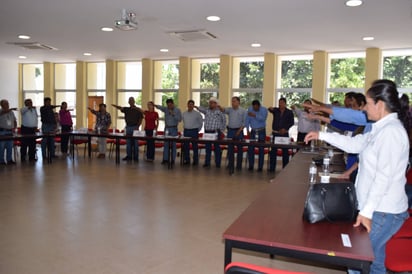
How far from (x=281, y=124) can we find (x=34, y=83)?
9.69 metres

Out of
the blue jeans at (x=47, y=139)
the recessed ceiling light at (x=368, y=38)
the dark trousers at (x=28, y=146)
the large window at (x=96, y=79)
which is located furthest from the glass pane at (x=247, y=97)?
the dark trousers at (x=28, y=146)

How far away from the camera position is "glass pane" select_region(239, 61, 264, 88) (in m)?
9.90

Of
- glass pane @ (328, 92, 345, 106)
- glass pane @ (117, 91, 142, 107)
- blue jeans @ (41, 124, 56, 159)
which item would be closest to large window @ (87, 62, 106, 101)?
glass pane @ (117, 91, 142, 107)

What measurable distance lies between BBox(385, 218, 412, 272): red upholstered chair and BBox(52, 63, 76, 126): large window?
462 inches

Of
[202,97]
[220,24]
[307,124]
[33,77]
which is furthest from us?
[33,77]

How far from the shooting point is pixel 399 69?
838cm

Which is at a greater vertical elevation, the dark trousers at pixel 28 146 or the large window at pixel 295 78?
the large window at pixel 295 78

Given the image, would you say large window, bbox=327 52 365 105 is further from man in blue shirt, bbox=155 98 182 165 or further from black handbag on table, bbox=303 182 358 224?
black handbag on table, bbox=303 182 358 224

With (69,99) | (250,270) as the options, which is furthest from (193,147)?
(250,270)

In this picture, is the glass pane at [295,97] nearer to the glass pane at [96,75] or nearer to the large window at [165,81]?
the large window at [165,81]

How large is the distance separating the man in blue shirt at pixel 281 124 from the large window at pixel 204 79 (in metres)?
2.75

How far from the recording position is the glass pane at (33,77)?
12.9 meters

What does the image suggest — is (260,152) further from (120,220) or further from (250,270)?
(250,270)

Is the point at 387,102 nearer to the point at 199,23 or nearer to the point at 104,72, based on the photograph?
the point at 199,23
